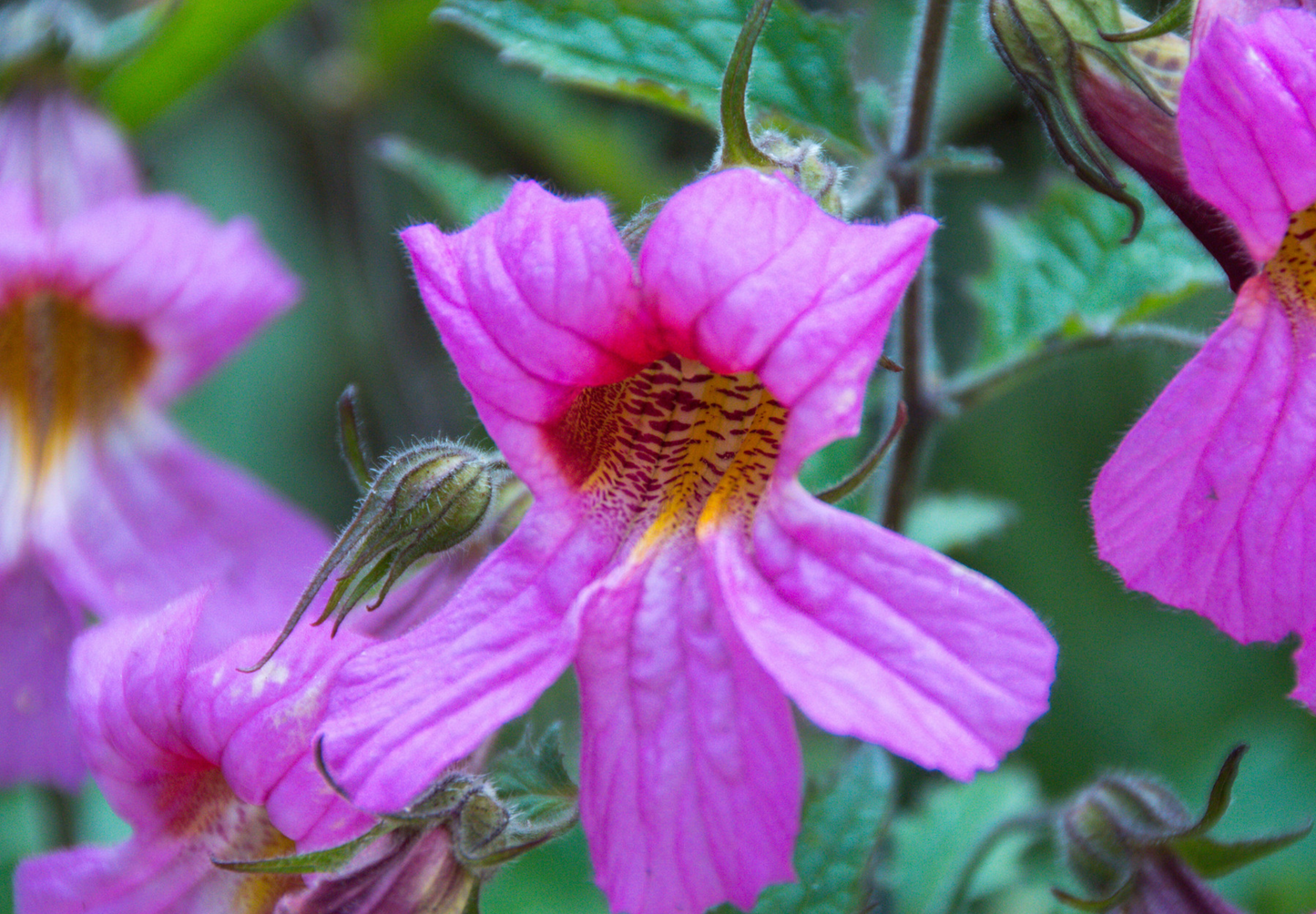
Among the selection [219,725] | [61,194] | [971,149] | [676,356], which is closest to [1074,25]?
[971,149]

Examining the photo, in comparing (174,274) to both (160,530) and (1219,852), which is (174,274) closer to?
(160,530)

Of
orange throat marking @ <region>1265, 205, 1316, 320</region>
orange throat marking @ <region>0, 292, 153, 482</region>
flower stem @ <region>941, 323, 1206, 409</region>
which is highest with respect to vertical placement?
orange throat marking @ <region>1265, 205, 1316, 320</region>

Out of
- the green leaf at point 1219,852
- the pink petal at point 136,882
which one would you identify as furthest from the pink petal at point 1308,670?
the pink petal at point 136,882

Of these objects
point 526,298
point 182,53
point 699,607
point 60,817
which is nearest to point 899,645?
point 699,607

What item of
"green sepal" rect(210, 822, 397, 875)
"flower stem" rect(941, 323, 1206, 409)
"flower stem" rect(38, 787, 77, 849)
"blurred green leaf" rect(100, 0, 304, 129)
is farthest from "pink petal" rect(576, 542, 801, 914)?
"blurred green leaf" rect(100, 0, 304, 129)

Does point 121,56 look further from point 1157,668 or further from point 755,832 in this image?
point 1157,668

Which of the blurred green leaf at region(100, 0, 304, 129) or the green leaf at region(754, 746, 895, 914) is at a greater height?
the blurred green leaf at region(100, 0, 304, 129)

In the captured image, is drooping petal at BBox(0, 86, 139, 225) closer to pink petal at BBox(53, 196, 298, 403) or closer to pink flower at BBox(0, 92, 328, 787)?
pink flower at BBox(0, 92, 328, 787)
